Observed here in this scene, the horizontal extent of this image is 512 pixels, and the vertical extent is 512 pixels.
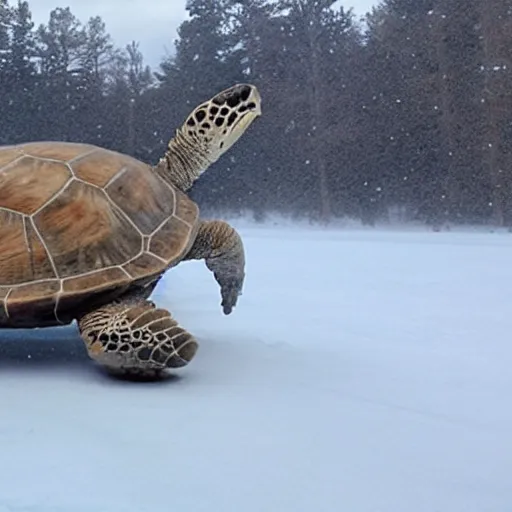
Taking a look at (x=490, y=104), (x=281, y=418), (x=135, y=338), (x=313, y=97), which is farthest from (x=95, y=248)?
(x=313, y=97)

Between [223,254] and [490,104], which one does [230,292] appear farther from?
[490,104]

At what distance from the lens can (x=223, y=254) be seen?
3.92 feet

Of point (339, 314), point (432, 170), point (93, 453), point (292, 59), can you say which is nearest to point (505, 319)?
point (339, 314)

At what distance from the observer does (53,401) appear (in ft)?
2.36

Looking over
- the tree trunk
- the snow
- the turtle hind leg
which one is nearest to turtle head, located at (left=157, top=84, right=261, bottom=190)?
the snow

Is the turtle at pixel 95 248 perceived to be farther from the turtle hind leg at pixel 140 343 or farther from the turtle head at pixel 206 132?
the turtle head at pixel 206 132

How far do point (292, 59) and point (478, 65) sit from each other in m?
1.49

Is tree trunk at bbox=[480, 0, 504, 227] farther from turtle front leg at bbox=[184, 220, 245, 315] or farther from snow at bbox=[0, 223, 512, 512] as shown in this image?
turtle front leg at bbox=[184, 220, 245, 315]

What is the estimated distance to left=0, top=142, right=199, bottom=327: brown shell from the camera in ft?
2.91

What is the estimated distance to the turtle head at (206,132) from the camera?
1.22 metres

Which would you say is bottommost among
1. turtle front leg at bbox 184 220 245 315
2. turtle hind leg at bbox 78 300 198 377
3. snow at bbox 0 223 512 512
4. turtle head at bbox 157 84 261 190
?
snow at bbox 0 223 512 512

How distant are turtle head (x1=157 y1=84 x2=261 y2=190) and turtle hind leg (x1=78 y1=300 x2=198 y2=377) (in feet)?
1.36

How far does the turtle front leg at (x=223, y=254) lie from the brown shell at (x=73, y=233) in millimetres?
109

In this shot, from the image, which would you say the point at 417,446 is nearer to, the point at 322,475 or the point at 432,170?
the point at 322,475
